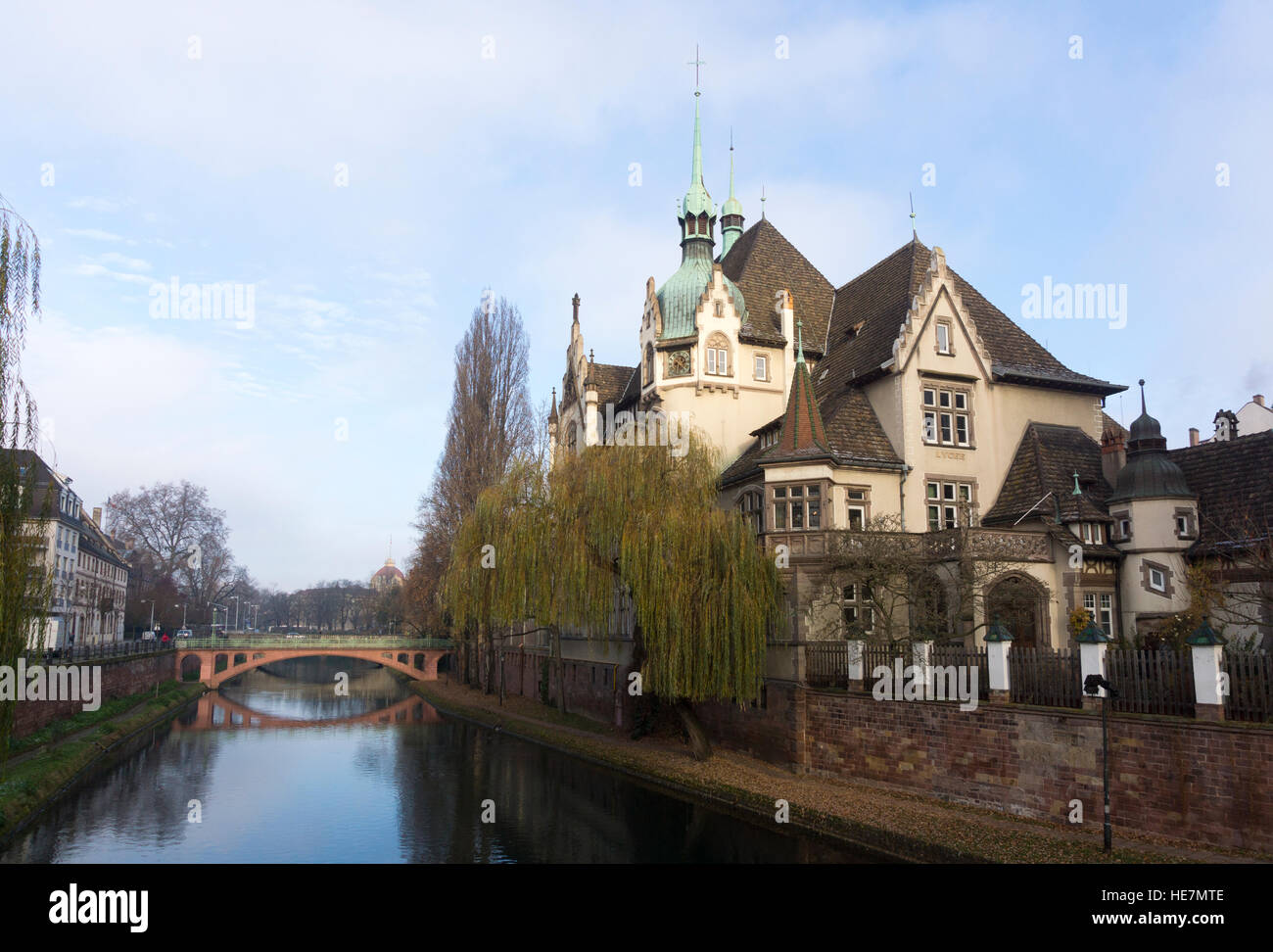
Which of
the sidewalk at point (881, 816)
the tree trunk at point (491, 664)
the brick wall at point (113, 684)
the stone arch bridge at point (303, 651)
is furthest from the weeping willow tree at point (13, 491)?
the stone arch bridge at point (303, 651)

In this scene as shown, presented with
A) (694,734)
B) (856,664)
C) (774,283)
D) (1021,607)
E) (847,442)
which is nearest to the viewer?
(856,664)

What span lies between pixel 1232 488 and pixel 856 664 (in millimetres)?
11319

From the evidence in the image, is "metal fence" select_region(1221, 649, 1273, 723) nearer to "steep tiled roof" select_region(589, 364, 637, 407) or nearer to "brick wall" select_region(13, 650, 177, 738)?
"brick wall" select_region(13, 650, 177, 738)

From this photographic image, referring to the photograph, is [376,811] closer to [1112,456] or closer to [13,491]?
[13,491]

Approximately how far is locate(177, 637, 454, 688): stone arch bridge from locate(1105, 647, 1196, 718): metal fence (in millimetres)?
52847

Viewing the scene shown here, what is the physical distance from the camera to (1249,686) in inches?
585

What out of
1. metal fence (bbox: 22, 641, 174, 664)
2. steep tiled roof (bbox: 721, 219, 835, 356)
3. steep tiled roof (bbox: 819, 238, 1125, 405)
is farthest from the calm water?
steep tiled roof (bbox: 721, 219, 835, 356)

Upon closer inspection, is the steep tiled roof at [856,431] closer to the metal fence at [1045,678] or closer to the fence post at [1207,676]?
the metal fence at [1045,678]

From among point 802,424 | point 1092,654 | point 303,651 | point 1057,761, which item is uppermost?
point 802,424

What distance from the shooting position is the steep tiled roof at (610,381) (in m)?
39.7

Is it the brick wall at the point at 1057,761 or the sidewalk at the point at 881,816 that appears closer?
the brick wall at the point at 1057,761

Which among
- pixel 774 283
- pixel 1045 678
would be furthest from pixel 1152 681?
pixel 774 283

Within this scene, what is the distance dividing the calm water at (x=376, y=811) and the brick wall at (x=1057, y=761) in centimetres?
323
